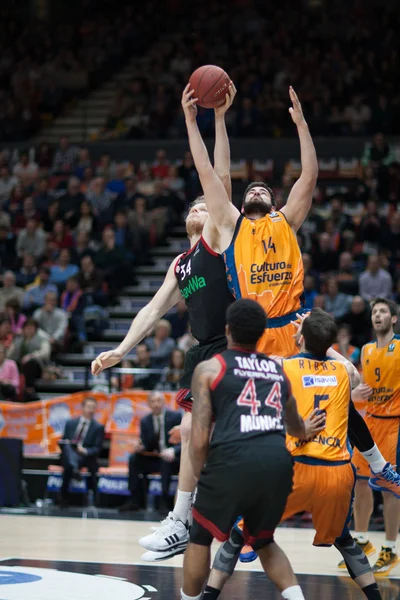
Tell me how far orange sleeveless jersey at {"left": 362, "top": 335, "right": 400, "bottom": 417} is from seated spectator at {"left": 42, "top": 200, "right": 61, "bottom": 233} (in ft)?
37.0

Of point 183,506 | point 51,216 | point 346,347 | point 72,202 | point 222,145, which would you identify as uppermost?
point 222,145

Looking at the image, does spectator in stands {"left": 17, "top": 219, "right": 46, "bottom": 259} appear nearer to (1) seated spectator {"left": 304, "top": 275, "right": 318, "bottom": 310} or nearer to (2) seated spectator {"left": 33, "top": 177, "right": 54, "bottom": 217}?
(2) seated spectator {"left": 33, "top": 177, "right": 54, "bottom": 217}

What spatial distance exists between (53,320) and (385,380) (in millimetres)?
8490

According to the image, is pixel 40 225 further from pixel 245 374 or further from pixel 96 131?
pixel 245 374

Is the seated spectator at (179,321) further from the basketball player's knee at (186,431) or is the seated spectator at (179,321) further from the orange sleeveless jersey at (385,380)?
the basketball player's knee at (186,431)

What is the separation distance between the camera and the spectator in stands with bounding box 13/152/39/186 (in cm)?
2152

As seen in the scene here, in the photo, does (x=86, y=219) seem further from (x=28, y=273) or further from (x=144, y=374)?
(x=144, y=374)

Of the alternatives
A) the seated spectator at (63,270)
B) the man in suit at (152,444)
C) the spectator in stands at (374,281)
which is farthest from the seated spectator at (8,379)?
the spectator in stands at (374,281)

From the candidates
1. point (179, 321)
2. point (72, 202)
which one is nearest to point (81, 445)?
point (179, 321)

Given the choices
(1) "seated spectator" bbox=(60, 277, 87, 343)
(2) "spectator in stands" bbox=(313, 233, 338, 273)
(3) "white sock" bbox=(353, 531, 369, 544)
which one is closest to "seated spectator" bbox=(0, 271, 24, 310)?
(1) "seated spectator" bbox=(60, 277, 87, 343)

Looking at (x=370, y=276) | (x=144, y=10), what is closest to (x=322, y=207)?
(x=370, y=276)

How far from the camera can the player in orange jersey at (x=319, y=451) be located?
629cm

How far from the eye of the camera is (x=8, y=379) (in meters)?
15.2

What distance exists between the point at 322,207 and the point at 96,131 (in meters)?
7.52
